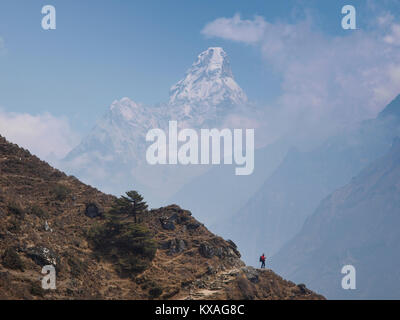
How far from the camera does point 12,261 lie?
1362 inches

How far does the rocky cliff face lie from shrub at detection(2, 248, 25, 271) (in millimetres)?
78

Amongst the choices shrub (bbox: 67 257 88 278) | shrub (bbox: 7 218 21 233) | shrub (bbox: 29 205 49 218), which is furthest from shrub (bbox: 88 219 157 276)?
shrub (bbox: 7 218 21 233)

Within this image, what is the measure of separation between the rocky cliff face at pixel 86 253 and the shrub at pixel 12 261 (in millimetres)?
78

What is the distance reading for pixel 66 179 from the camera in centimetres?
5853

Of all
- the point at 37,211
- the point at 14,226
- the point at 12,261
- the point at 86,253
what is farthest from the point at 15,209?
the point at 12,261

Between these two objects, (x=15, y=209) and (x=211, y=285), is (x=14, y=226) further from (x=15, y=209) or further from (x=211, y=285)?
(x=211, y=285)

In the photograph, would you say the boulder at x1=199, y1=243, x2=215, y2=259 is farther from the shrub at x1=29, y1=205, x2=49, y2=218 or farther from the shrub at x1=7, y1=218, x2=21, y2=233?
the shrub at x1=7, y1=218, x2=21, y2=233

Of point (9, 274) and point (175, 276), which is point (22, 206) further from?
point (175, 276)

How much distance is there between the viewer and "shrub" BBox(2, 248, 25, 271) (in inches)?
1356

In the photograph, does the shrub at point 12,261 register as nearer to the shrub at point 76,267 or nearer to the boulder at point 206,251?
the shrub at point 76,267

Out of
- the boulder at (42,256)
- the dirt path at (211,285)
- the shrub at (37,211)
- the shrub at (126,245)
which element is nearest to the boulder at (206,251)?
the dirt path at (211,285)

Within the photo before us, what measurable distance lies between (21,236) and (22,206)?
5563mm
